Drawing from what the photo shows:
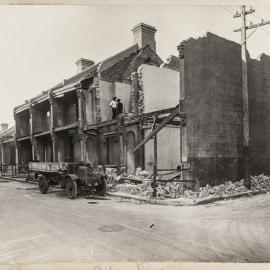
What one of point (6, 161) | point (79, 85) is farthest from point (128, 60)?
point (6, 161)

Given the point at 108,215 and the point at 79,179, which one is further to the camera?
the point at 79,179

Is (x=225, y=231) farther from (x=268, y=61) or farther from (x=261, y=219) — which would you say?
(x=268, y=61)

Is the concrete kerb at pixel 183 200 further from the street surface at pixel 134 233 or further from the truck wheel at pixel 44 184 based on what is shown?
the truck wheel at pixel 44 184

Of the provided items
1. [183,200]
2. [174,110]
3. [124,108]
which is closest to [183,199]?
[183,200]

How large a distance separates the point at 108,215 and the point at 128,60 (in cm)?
1447

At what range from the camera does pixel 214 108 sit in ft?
46.7

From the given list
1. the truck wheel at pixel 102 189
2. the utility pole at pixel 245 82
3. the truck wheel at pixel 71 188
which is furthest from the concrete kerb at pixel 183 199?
the truck wheel at pixel 71 188

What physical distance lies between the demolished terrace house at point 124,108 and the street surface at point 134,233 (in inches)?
245

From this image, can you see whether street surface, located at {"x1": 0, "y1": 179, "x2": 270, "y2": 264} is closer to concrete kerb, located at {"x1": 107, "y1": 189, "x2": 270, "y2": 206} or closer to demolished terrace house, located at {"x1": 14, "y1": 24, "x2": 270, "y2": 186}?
concrete kerb, located at {"x1": 107, "y1": 189, "x2": 270, "y2": 206}

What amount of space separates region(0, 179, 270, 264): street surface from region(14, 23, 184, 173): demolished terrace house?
6228mm

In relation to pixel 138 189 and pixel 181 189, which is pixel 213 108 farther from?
pixel 138 189

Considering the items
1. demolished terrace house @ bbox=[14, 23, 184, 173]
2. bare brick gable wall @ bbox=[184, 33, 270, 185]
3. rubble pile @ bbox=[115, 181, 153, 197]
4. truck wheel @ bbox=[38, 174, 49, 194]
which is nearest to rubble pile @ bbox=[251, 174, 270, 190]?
bare brick gable wall @ bbox=[184, 33, 270, 185]

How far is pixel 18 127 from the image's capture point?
30484 mm

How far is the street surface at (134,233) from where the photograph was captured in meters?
6.16
